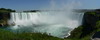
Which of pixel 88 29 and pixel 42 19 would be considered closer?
pixel 88 29

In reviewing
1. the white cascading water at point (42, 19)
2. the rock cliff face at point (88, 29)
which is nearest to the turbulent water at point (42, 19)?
the white cascading water at point (42, 19)

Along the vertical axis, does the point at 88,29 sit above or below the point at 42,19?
below

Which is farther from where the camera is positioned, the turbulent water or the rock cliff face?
the turbulent water

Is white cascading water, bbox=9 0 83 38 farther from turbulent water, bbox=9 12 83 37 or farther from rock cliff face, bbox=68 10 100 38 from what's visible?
rock cliff face, bbox=68 10 100 38

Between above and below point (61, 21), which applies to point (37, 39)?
below

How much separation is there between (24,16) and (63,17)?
20.4 meters

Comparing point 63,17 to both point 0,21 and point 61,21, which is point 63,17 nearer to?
point 61,21

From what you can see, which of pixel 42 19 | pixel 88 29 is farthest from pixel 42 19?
pixel 88 29

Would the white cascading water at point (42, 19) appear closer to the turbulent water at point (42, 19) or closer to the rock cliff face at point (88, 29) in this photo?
the turbulent water at point (42, 19)

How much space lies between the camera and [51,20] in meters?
105

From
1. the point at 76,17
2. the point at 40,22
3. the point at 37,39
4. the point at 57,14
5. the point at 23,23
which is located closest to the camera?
the point at 37,39

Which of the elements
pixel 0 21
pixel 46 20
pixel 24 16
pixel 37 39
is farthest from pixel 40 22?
pixel 37 39

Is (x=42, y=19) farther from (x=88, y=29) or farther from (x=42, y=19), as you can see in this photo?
(x=88, y=29)

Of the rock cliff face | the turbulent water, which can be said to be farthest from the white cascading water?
the rock cliff face
